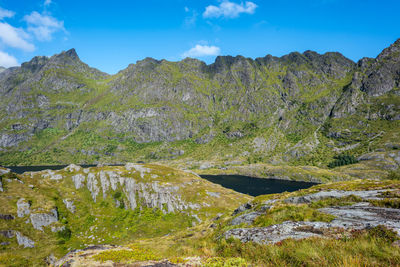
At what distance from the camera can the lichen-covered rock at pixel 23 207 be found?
56.4m

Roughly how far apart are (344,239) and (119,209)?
75.5m

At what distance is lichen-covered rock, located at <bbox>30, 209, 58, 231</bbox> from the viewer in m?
55.4

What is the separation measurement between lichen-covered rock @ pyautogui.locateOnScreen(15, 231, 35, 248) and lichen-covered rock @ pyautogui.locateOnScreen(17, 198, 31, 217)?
728 cm

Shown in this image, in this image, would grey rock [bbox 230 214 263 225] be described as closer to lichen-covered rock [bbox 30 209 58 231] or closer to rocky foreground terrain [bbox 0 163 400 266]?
rocky foreground terrain [bbox 0 163 400 266]

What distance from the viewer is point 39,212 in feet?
190

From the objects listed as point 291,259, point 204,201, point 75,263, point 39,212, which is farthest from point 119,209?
point 291,259

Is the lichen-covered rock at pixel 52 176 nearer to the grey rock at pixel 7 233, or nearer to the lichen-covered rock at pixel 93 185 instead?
the lichen-covered rock at pixel 93 185

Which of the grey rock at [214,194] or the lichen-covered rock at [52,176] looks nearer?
the grey rock at [214,194]

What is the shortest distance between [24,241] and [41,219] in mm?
7350

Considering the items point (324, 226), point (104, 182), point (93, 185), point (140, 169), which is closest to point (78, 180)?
point (93, 185)

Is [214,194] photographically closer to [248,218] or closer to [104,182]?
[104,182]

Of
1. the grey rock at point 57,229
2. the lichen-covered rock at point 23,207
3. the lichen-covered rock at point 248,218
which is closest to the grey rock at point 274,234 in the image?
the lichen-covered rock at point 248,218

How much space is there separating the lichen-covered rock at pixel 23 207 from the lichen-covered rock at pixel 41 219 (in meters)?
2.40

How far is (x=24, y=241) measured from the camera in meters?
50.2
